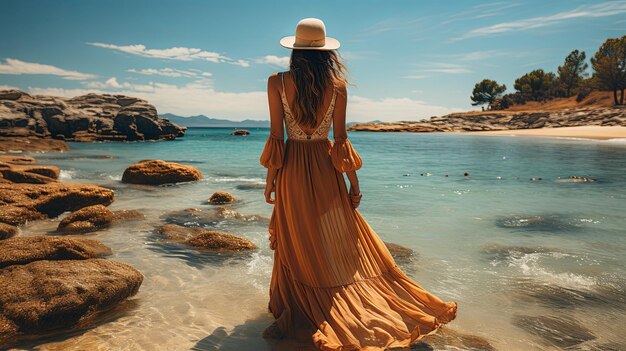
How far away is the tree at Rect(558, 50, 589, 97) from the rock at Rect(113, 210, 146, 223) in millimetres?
91609

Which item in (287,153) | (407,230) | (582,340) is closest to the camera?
(287,153)

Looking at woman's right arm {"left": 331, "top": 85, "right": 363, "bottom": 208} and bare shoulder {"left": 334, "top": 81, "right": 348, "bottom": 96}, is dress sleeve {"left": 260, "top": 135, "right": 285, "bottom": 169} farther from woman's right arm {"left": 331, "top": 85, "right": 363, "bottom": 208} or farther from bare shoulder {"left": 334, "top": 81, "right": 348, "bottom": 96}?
bare shoulder {"left": 334, "top": 81, "right": 348, "bottom": 96}

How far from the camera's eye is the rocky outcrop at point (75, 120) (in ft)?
147

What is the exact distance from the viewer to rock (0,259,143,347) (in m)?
3.83

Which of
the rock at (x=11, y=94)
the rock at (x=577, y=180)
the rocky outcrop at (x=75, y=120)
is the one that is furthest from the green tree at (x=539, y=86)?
the rock at (x=11, y=94)

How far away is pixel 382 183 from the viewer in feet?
55.2

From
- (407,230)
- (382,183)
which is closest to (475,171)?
(382,183)

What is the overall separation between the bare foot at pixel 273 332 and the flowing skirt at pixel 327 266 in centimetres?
8

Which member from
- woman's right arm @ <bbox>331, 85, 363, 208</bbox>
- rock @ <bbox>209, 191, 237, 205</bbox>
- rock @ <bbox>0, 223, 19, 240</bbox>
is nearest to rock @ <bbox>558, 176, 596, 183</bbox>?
rock @ <bbox>209, 191, 237, 205</bbox>

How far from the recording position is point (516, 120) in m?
71.6

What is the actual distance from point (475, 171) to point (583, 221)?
11.2 m

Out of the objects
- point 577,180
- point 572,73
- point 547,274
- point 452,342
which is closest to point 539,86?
point 572,73

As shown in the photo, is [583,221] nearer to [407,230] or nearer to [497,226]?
[497,226]

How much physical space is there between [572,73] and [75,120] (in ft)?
285
